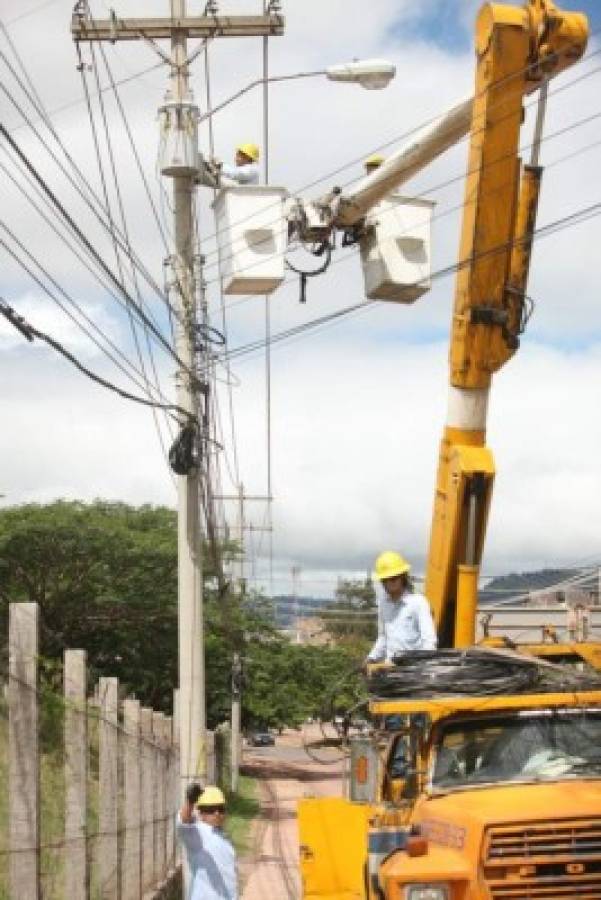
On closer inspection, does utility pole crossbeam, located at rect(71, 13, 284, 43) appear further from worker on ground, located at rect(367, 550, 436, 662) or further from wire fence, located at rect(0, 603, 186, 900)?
worker on ground, located at rect(367, 550, 436, 662)

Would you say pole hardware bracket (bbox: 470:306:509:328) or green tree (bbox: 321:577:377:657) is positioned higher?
pole hardware bracket (bbox: 470:306:509:328)

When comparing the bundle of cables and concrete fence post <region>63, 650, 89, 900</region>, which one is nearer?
the bundle of cables

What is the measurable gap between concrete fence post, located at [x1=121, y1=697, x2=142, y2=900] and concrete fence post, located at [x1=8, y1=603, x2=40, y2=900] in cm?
516

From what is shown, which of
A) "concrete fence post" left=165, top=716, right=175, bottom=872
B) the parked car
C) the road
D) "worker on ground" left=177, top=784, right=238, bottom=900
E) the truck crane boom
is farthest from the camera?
the parked car

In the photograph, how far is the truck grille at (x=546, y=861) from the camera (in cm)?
681

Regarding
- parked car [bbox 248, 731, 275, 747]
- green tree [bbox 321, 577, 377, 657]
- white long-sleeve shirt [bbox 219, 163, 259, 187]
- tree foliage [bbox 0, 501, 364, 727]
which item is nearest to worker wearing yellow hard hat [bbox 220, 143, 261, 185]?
white long-sleeve shirt [bbox 219, 163, 259, 187]

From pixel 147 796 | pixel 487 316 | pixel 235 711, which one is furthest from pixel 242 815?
pixel 487 316

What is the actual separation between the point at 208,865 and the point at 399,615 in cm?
217

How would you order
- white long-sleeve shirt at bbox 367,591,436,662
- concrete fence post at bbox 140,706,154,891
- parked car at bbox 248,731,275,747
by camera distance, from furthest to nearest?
parked car at bbox 248,731,275,747 → concrete fence post at bbox 140,706,154,891 → white long-sleeve shirt at bbox 367,591,436,662

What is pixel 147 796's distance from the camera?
51.1ft

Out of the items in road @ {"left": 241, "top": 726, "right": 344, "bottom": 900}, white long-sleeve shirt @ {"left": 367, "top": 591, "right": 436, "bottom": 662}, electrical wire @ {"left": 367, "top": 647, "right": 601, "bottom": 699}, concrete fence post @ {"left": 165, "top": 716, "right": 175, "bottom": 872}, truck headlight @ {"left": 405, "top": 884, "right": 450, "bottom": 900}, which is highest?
white long-sleeve shirt @ {"left": 367, "top": 591, "right": 436, "bottom": 662}

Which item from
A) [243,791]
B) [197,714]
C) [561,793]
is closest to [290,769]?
[243,791]

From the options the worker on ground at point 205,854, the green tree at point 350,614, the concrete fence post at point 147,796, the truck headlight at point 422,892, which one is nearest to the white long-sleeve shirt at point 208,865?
the worker on ground at point 205,854

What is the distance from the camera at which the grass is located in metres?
26.8
